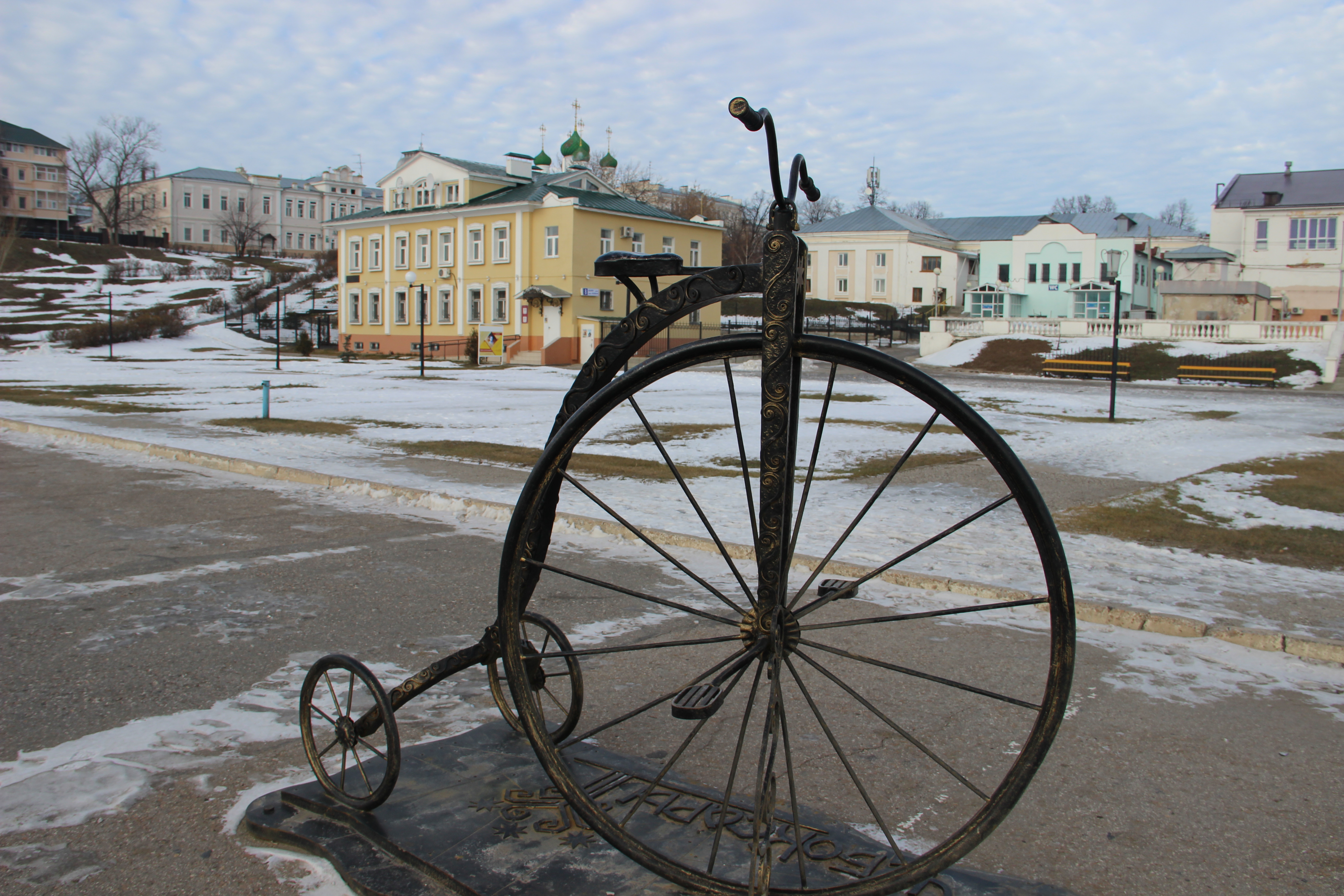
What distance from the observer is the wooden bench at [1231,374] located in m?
33.3

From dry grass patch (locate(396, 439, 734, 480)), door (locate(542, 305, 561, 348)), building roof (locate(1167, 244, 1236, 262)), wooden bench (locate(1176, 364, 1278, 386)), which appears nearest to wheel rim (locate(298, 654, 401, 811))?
dry grass patch (locate(396, 439, 734, 480))

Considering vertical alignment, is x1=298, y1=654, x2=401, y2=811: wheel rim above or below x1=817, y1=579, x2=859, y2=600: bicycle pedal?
below

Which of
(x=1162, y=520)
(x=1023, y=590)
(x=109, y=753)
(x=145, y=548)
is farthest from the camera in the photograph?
(x=1162, y=520)

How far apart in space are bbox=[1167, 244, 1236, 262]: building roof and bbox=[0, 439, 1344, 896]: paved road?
214ft

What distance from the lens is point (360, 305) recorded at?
2195 inches

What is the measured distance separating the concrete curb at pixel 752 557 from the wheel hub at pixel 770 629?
4.66ft

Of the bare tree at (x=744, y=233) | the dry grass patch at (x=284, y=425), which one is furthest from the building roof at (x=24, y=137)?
the dry grass patch at (x=284, y=425)

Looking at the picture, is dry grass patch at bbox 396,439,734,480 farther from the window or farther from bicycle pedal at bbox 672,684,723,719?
the window

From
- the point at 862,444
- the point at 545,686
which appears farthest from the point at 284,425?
the point at 545,686

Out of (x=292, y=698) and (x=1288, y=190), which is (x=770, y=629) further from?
(x=1288, y=190)

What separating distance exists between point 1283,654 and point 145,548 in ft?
26.9

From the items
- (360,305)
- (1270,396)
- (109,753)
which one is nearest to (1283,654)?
(109,753)

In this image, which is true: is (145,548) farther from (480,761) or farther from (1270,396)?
(1270,396)

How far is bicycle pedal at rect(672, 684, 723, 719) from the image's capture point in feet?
7.61
